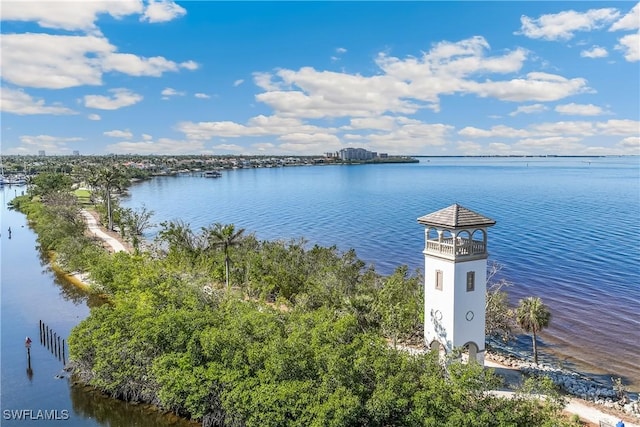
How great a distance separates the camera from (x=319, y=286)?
121 ft

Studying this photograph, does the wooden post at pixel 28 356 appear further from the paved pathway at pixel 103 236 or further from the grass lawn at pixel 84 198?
the grass lawn at pixel 84 198

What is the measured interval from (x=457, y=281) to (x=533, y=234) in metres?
58.9

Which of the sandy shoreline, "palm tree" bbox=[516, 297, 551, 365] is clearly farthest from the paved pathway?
"palm tree" bbox=[516, 297, 551, 365]

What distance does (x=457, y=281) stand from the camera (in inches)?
965

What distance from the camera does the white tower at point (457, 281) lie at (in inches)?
962

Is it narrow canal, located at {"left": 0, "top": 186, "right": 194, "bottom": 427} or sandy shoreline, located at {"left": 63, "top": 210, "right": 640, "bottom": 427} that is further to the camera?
narrow canal, located at {"left": 0, "top": 186, "right": 194, "bottom": 427}

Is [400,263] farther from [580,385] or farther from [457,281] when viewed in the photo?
[457,281]

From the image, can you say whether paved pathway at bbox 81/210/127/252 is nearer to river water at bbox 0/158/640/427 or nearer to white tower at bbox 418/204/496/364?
river water at bbox 0/158/640/427

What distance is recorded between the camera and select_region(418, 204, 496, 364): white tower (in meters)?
24.4

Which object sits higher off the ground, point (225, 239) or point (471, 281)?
point (471, 281)

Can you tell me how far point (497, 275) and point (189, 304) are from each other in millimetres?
36628

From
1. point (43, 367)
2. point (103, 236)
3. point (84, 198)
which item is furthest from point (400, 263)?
point (84, 198)

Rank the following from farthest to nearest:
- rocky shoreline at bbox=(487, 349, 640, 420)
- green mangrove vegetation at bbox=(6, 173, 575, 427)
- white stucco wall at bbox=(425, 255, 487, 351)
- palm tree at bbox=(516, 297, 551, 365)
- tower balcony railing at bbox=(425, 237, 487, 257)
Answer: palm tree at bbox=(516, 297, 551, 365) → rocky shoreline at bbox=(487, 349, 640, 420) → white stucco wall at bbox=(425, 255, 487, 351) → tower balcony railing at bbox=(425, 237, 487, 257) → green mangrove vegetation at bbox=(6, 173, 575, 427)

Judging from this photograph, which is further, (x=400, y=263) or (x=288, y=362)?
(x=400, y=263)
